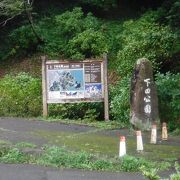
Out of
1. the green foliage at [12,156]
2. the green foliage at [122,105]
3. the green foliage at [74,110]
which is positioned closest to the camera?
the green foliage at [12,156]

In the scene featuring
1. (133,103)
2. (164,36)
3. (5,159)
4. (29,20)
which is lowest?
(5,159)

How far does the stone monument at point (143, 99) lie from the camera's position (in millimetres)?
13500

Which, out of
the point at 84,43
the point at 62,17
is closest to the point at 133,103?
the point at 84,43

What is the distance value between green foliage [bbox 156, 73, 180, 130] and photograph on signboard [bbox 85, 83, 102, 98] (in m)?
2.18

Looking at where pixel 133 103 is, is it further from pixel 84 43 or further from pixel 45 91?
pixel 84 43

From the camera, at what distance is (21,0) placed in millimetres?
23734

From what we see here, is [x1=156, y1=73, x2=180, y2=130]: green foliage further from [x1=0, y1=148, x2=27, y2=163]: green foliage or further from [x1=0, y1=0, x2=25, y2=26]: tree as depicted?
[x1=0, y1=0, x2=25, y2=26]: tree

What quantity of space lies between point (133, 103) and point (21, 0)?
11.8 metres

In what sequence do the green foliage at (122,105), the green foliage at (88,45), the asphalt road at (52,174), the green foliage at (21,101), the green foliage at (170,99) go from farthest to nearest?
the green foliage at (88,45) < the green foliage at (21,101) < the green foliage at (122,105) < the green foliage at (170,99) < the asphalt road at (52,174)

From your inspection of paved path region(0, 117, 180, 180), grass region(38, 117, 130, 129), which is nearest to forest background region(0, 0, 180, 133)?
grass region(38, 117, 130, 129)

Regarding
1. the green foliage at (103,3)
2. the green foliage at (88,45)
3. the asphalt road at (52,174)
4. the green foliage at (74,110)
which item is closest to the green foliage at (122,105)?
the green foliage at (74,110)

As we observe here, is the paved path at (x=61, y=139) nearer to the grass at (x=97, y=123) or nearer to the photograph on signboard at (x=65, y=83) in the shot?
the grass at (x=97, y=123)

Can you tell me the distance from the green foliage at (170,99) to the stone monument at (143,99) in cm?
60

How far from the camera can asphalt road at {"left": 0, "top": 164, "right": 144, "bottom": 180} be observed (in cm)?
833
